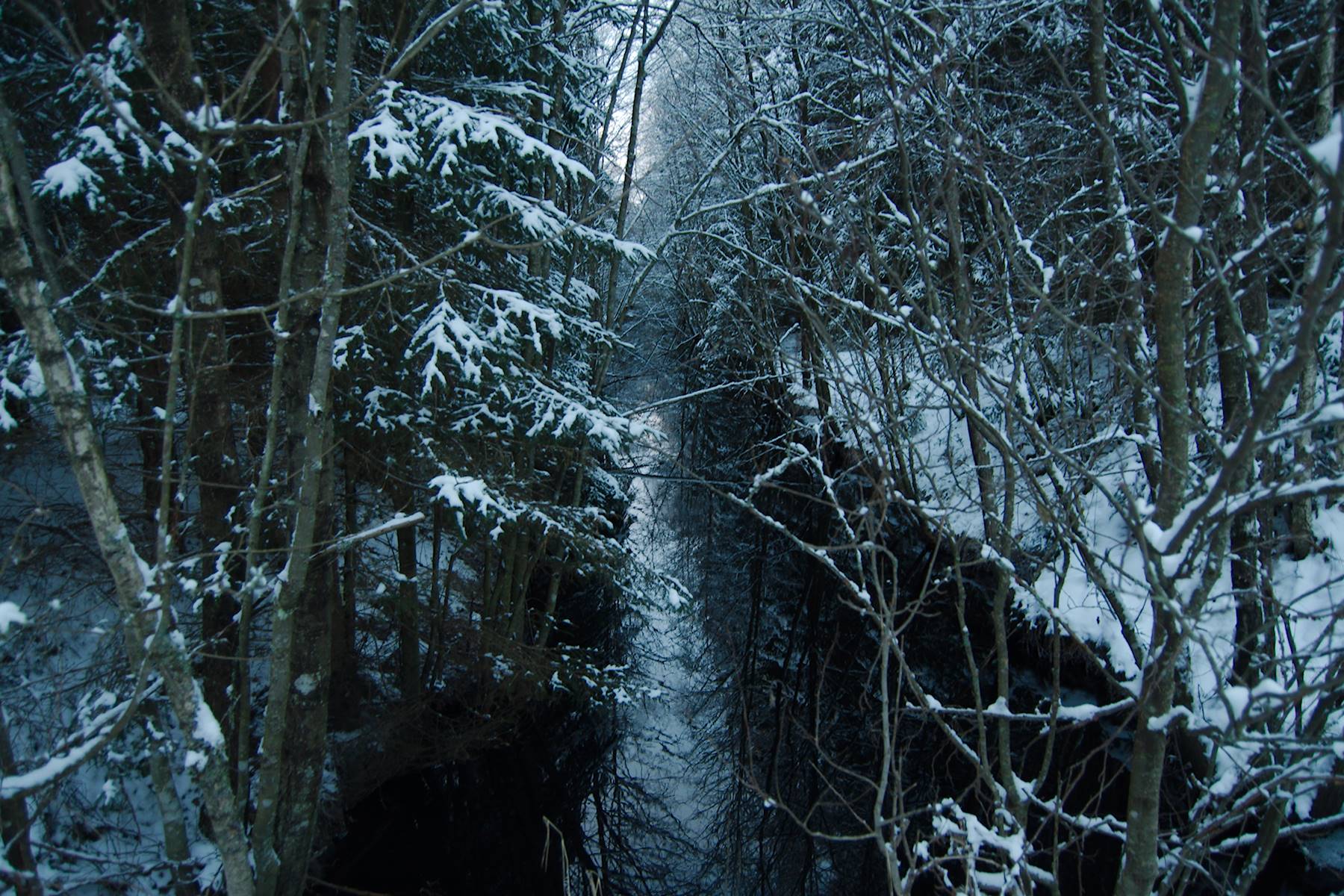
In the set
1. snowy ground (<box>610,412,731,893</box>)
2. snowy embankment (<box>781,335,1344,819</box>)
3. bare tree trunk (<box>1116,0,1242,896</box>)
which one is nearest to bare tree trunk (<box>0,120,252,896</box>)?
snowy embankment (<box>781,335,1344,819</box>)

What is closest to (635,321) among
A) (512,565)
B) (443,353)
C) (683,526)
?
(683,526)

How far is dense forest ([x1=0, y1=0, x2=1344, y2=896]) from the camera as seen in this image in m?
2.85

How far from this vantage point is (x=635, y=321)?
18797 mm

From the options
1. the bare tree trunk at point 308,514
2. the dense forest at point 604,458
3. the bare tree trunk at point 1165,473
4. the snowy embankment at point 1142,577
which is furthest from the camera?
the bare tree trunk at point 308,514

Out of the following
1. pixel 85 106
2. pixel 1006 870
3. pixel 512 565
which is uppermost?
pixel 85 106

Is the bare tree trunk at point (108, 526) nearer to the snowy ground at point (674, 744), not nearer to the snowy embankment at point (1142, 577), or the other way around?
the snowy embankment at point (1142, 577)

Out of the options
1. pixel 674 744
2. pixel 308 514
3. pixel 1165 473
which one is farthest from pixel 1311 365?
Answer: pixel 674 744

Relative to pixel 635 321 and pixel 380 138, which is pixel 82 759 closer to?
pixel 380 138

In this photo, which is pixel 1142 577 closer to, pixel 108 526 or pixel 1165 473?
pixel 1165 473

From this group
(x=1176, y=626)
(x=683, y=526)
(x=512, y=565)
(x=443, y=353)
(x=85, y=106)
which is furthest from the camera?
(x=683, y=526)

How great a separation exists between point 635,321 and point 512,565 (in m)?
11.5

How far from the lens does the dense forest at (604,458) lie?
2.85 meters

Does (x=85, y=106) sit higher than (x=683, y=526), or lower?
higher

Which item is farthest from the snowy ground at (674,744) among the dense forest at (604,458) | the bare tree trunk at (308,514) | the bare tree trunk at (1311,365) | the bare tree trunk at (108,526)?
the bare tree trunk at (1311,365)
